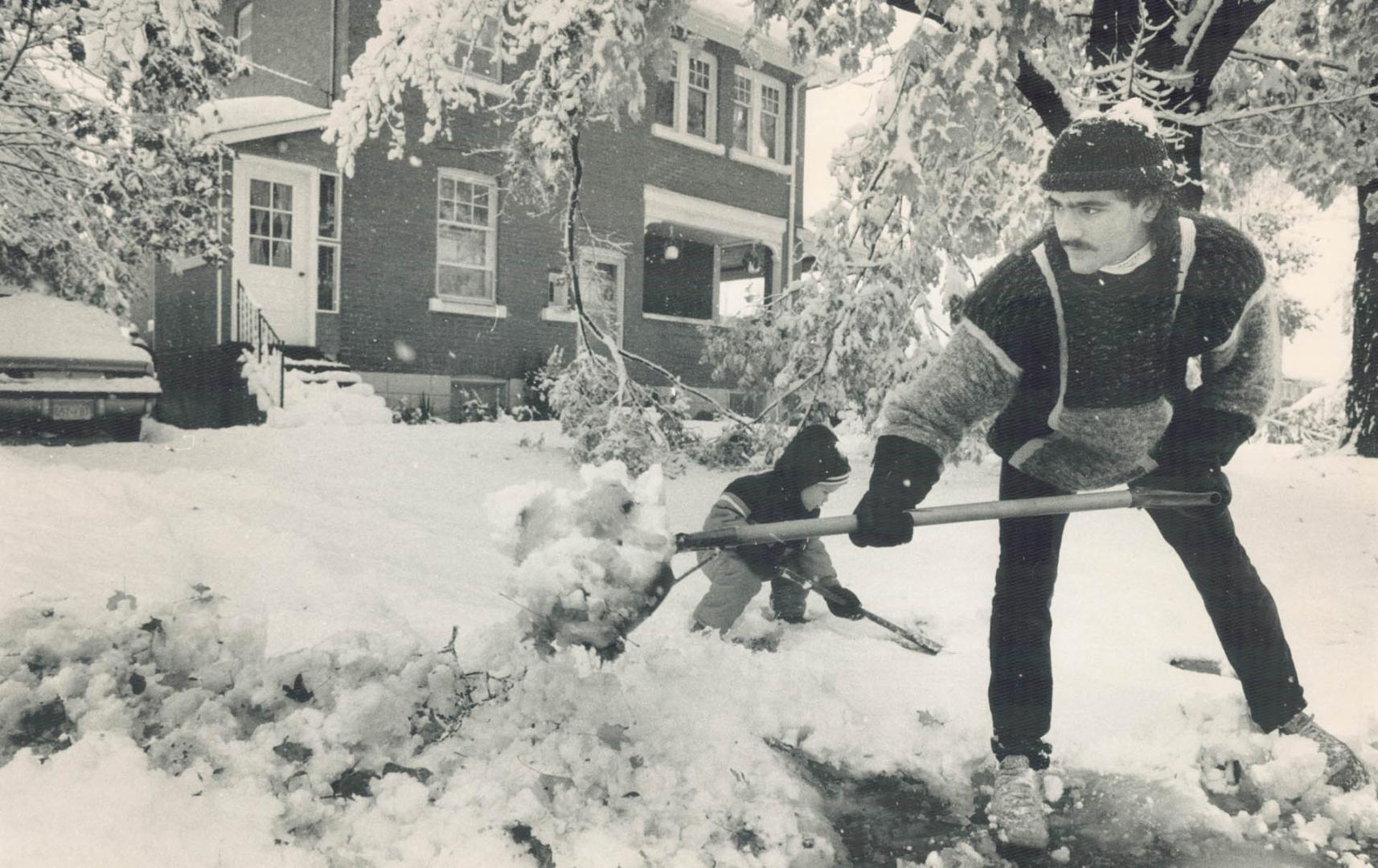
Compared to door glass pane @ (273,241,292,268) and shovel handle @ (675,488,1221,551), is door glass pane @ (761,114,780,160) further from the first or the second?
shovel handle @ (675,488,1221,551)

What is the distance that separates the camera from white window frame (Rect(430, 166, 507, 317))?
10.5m

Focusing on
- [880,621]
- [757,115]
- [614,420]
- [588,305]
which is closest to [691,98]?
[757,115]

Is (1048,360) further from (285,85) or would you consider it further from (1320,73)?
(285,85)

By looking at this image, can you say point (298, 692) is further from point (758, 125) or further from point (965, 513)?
point (758, 125)

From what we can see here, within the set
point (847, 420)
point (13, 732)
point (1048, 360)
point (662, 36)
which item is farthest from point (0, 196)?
point (1048, 360)

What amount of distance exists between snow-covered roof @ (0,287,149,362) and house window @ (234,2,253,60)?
7.35m

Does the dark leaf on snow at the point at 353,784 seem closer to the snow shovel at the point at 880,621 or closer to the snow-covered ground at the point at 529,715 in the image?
the snow-covered ground at the point at 529,715

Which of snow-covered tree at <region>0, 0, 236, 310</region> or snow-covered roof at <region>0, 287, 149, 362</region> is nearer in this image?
snow-covered tree at <region>0, 0, 236, 310</region>

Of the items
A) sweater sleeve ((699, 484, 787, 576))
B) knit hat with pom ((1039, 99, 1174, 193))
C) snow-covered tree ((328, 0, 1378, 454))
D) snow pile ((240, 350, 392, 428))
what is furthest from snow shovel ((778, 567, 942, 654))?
snow pile ((240, 350, 392, 428))

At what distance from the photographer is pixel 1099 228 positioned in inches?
89.9

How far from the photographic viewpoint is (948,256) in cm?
541

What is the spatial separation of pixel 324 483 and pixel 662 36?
3.14m

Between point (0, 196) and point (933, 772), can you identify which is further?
point (0, 196)

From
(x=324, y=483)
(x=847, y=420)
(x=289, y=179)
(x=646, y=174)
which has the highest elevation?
(x=646, y=174)
